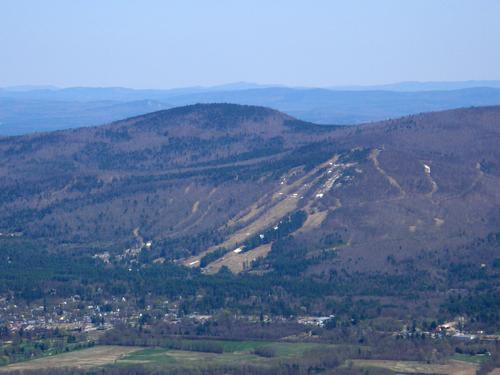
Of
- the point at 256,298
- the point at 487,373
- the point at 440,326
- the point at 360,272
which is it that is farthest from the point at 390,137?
the point at 487,373

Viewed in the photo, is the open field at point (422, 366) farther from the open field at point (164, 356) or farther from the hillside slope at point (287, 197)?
the hillside slope at point (287, 197)

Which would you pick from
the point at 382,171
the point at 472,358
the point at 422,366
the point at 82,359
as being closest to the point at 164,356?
the point at 82,359

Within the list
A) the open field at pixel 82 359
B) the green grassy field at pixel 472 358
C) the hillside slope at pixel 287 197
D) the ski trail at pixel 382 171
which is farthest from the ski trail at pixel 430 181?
the open field at pixel 82 359

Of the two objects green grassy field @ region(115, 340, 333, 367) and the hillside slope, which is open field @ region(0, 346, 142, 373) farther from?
the hillside slope

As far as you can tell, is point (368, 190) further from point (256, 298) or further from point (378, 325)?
point (378, 325)

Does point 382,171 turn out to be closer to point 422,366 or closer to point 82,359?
Result: point 422,366

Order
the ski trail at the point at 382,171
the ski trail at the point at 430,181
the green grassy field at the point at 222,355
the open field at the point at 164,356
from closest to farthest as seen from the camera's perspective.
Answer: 1. the open field at the point at 164,356
2. the green grassy field at the point at 222,355
3. the ski trail at the point at 430,181
4. the ski trail at the point at 382,171
